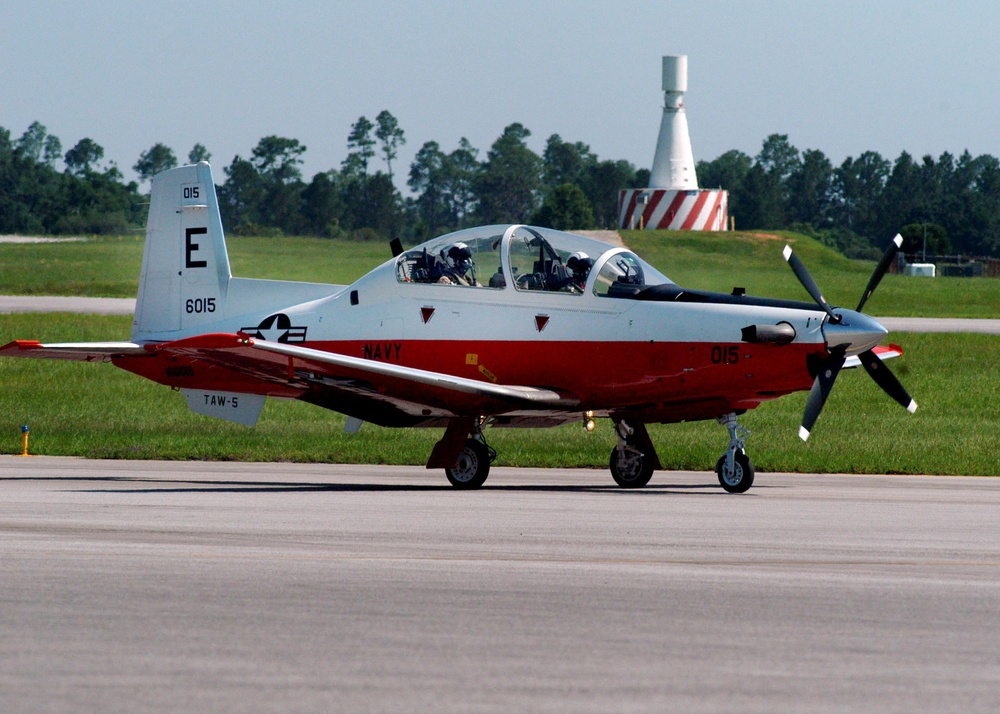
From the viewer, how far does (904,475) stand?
18.4 metres

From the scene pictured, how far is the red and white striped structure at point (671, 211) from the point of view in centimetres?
6894

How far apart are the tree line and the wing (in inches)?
2163

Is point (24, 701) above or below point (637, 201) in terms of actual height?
below

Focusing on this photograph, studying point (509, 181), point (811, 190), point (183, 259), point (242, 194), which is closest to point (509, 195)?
point (509, 181)

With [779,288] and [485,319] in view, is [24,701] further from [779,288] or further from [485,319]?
[779,288]

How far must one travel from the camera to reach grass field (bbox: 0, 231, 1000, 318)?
50219 millimetres

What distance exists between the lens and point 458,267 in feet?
51.0

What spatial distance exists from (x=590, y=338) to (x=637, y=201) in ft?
183

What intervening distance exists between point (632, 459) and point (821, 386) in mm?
2685

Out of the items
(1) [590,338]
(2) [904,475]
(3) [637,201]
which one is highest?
(3) [637,201]

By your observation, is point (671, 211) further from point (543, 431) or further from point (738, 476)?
point (738, 476)

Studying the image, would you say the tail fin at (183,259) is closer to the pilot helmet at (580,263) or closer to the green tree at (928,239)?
the pilot helmet at (580,263)

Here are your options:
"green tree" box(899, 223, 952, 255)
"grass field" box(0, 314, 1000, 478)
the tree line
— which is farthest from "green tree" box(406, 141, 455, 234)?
"grass field" box(0, 314, 1000, 478)

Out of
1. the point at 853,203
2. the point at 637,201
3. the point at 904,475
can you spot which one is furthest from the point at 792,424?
the point at 853,203
